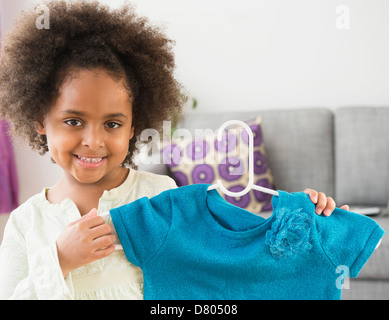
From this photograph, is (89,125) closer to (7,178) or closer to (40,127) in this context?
(40,127)

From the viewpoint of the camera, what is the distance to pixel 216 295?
2.54 ft

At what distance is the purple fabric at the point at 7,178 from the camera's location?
224cm

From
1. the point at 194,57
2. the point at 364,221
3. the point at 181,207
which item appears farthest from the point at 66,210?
the point at 194,57

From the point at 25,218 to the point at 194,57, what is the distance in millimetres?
1756

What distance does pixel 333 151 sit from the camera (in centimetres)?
208

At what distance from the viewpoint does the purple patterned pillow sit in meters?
1.78

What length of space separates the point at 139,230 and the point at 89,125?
186 mm

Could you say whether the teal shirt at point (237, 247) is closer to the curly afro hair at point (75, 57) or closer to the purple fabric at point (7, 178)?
the curly afro hair at point (75, 57)

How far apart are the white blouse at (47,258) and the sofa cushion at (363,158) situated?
1.39 meters

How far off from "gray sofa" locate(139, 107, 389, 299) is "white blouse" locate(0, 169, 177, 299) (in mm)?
1293

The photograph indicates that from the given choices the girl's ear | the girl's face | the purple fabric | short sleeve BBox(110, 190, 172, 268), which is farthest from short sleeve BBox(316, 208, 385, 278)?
the purple fabric

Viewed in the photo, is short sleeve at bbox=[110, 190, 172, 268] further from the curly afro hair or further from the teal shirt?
the curly afro hair

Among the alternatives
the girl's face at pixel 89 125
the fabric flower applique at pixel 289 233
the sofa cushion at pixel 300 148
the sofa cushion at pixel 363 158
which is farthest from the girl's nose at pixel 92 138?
the sofa cushion at pixel 363 158

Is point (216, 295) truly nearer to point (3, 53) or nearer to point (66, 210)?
point (66, 210)
